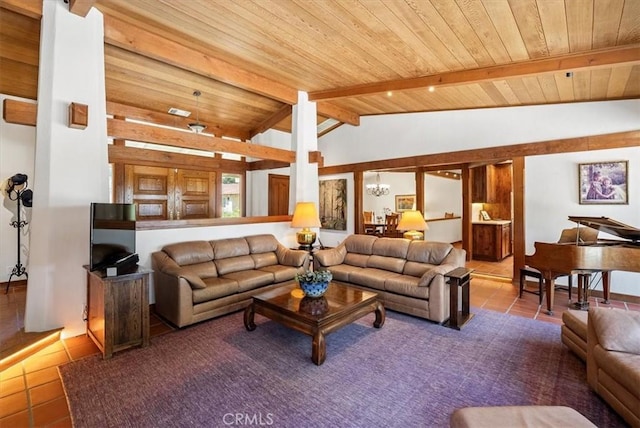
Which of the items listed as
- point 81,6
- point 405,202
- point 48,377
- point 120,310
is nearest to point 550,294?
point 120,310

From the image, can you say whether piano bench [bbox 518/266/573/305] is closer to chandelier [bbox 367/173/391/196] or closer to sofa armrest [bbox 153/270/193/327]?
sofa armrest [bbox 153/270/193/327]

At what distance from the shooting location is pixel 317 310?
2732mm

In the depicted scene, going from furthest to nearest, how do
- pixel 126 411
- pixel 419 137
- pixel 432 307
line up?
pixel 419 137, pixel 432 307, pixel 126 411

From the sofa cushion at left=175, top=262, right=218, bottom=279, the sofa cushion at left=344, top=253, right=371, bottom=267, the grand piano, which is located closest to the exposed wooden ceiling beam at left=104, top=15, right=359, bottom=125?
the sofa cushion at left=175, top=262, right=218, bottom=279

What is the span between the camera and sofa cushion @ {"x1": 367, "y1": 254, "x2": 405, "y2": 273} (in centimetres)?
413

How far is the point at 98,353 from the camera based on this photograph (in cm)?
277

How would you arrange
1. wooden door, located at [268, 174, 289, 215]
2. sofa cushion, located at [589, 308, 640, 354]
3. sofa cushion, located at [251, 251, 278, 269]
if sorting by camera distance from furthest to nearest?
wooden door, located at [268, 174, 289, 215]
sofa cushion, located at [251, 251, 278, 269]
sofa cushion, located at [589, 308, 640, 354]

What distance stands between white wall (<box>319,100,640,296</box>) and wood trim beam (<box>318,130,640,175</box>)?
3.1 inches

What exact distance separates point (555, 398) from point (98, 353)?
3759mm

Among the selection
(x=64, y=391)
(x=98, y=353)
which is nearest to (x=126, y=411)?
(x=64, y=391)

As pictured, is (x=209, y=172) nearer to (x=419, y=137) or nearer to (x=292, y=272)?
(x=292, y=272)

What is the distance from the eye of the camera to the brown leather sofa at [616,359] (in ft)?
5.58

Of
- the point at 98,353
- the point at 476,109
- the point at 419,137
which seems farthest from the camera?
the point at 419,137

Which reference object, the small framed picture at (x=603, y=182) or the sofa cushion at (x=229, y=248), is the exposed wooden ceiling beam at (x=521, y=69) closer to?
the small framed picture at (x=603, y=182)
